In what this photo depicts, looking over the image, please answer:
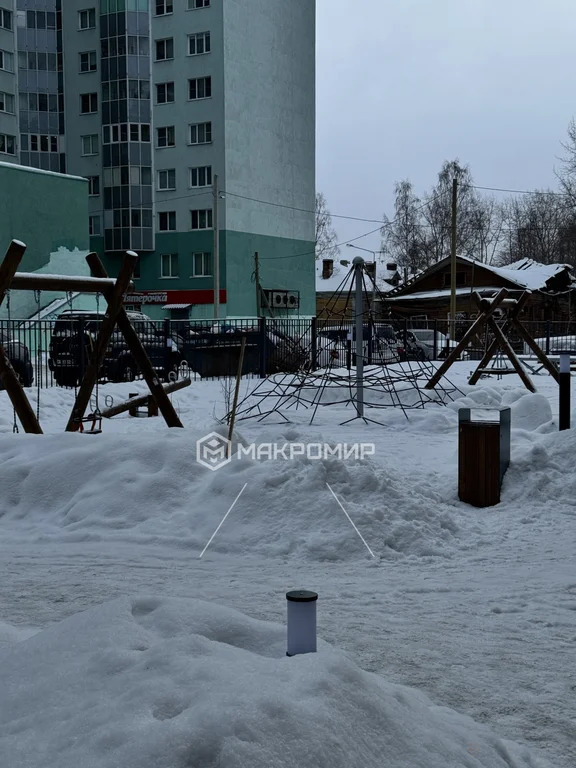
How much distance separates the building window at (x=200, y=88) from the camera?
50188mm

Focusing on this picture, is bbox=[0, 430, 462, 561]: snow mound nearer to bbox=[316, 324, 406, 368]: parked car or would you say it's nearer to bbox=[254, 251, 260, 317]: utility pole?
bbox=[316, 324, 406, 368]: parked car

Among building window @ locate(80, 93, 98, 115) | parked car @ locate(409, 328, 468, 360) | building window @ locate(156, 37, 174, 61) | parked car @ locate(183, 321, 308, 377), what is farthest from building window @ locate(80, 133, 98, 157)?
parked car @ locate(183, 321, 308, 377)

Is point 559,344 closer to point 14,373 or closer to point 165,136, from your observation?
point 14,373

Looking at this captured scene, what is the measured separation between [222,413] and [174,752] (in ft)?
40.6

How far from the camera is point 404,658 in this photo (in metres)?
4.34

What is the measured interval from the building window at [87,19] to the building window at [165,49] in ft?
14.3

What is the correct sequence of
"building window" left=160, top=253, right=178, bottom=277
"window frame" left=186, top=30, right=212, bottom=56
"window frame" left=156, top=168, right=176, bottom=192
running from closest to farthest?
"window frame" left=186, top=30, right=212, bottom=56 < "building window" left=160, top=253, right=178, bottom=277 < "window frame" left=156, top=168, right=176, bottom=192

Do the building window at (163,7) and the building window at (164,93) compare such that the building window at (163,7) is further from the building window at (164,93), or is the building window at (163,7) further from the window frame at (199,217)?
the window frame at (199,217)

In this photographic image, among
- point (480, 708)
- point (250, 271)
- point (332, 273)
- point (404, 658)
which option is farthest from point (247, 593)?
point (332, 273)

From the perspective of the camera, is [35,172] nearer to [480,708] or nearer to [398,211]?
[480,708]

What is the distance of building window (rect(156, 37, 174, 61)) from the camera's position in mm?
51756

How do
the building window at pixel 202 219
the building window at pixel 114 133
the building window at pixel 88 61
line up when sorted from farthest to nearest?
the building window at pixel 88 61, the building window at pixel 114 133, the building window at pixel 202 219

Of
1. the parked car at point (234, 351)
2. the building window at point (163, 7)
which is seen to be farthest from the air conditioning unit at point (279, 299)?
the parked car at point (234, 351)

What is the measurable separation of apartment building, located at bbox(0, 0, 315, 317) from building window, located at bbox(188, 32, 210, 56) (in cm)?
8
